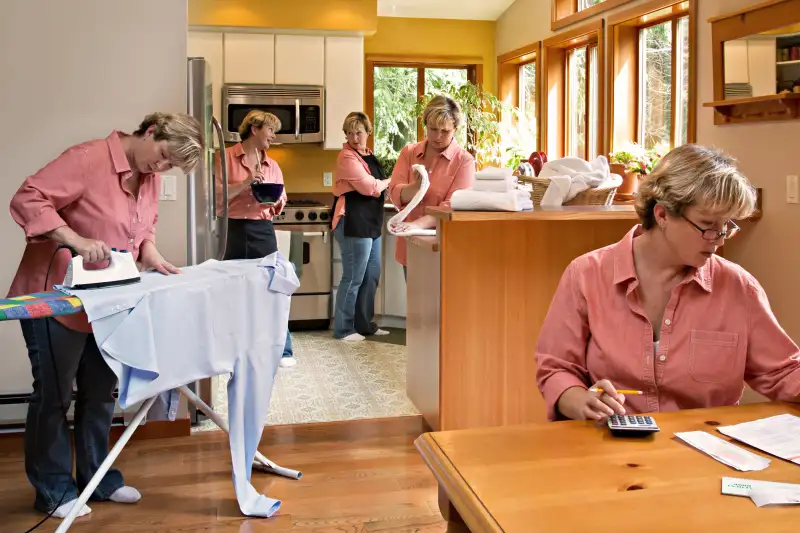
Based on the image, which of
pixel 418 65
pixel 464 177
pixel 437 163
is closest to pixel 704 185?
pixel 464 177

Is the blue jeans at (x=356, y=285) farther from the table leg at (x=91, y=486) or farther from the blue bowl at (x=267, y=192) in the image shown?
the table leg at (x=91, y=486)

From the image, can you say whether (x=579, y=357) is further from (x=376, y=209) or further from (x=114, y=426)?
(x=376, y=209)

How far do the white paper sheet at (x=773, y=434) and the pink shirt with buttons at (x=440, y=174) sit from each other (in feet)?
8.48

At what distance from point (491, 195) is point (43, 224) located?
164cm

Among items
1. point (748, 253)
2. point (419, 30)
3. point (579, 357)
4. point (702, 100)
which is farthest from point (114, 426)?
point (419, 30)

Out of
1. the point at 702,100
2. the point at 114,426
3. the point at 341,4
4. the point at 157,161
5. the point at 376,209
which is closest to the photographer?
the point at 157,161

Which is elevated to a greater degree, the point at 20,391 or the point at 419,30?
the point at 419,30

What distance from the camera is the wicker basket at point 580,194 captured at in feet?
12.0

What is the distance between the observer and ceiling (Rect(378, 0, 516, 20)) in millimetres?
6977

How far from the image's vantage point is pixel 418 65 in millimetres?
7426

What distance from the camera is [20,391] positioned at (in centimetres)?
368

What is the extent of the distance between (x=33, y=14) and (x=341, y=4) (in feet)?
11.0

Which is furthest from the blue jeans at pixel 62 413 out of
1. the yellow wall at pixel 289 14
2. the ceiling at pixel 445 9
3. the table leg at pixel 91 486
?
the ceiling at pixel 445 9

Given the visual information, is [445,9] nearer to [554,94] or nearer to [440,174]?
[554,94]
